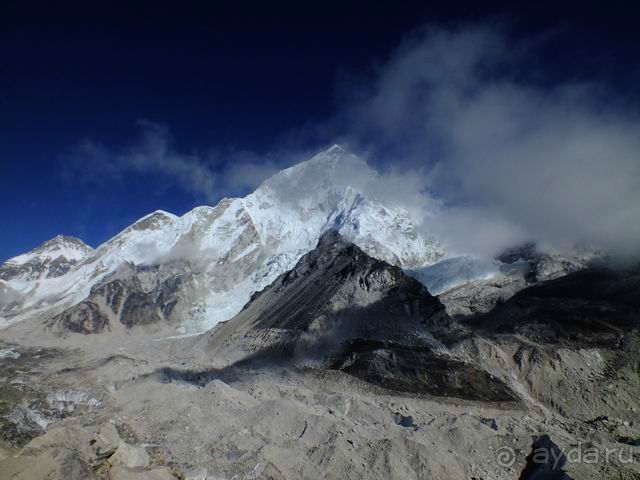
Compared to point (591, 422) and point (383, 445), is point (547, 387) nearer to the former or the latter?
point (591, 422)

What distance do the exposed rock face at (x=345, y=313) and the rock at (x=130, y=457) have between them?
32360mm

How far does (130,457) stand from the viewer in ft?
82.1

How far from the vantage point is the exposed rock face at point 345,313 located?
192 feet

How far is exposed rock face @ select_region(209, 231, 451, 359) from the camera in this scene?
58.4 meters

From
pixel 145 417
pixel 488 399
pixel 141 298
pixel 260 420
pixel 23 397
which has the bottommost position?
pixel 488 399

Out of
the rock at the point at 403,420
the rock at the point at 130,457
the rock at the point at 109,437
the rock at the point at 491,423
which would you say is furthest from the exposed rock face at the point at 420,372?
the rock at the point at 109,437

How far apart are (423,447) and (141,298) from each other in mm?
155119

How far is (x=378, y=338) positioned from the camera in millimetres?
56094

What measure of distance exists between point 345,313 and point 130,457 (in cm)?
4012

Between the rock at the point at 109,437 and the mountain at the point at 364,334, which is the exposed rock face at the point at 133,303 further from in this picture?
the rock at the point at 109,437

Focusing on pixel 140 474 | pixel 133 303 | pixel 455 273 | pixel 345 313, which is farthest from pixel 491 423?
pixel 133 303

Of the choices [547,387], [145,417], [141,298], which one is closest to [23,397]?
[145,417]

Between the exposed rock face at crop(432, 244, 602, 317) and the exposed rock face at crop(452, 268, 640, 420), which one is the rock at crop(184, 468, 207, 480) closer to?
the exposed rock face at crop(452, 268, 640, 420)

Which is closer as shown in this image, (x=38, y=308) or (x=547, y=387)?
(x=547, y=387)
